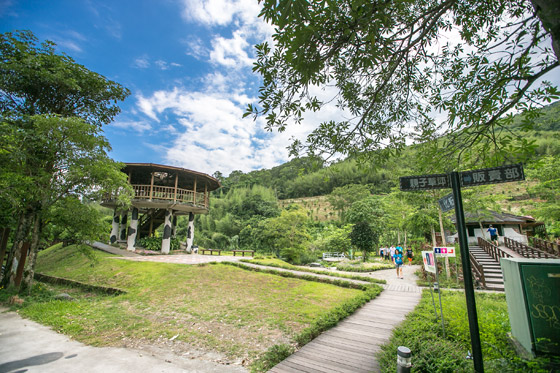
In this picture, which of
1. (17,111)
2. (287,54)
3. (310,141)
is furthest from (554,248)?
(17,111)

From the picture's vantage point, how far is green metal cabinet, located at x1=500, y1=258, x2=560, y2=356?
2.57 metres

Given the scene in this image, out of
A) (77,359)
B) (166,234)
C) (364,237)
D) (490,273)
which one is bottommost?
(77,359)

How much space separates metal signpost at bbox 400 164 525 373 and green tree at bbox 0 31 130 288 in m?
8.84

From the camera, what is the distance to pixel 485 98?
11.0 feet

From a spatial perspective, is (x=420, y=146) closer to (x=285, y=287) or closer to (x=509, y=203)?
(x=285, y=287)

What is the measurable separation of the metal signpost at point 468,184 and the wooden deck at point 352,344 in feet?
4.87

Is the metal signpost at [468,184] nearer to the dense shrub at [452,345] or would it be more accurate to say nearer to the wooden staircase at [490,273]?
the dense shrub at [452,345]

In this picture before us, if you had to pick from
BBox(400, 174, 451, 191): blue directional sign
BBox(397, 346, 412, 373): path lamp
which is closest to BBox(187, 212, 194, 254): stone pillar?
BBox(400, 174, 451, 191): blue directional sign

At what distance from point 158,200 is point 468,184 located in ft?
51.8

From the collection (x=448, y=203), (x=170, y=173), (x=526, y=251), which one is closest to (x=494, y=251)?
(x=526, y=251)

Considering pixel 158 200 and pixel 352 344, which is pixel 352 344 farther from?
pixel 158 200

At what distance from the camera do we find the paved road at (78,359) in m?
A: 3.81

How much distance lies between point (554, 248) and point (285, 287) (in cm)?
1441

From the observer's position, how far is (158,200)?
1541cm
